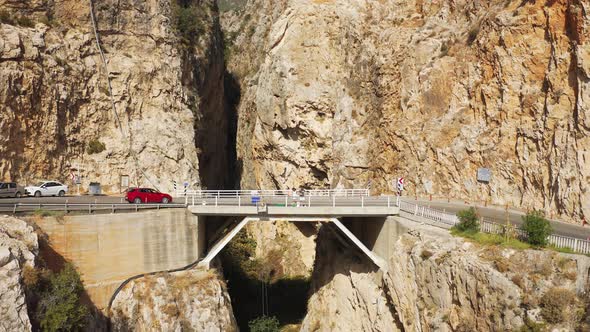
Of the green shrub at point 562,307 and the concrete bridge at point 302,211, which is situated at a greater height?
the concrete bridge at point 302,211

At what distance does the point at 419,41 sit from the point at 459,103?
7.90 meters

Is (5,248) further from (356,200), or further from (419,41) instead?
(419,41)

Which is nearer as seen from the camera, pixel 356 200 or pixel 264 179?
pixel 356 200

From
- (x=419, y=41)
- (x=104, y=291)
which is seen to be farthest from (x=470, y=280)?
(x=419, y=41)

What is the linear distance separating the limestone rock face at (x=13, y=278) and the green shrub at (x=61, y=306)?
1389 millimetres

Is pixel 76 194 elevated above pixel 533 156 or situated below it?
below

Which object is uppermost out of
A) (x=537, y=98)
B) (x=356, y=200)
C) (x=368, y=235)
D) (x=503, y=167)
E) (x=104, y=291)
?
(x=537, y=98)

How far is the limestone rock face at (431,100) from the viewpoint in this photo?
88.0ft

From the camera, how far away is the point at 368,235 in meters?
32.2

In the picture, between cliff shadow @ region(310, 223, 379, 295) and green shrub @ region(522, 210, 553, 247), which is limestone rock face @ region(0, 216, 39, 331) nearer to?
cliff shadow @ region(310, 223, 379, 295)

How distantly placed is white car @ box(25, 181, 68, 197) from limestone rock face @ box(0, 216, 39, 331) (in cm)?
1081

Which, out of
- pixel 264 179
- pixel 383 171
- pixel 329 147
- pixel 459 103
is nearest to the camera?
pixel 459 103

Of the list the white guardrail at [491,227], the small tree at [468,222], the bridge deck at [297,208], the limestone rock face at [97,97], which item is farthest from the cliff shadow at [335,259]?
the limestone rock face at [97,97]

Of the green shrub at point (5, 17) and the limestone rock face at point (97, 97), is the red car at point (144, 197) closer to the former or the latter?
the limestone rock face at point (97, 97)
